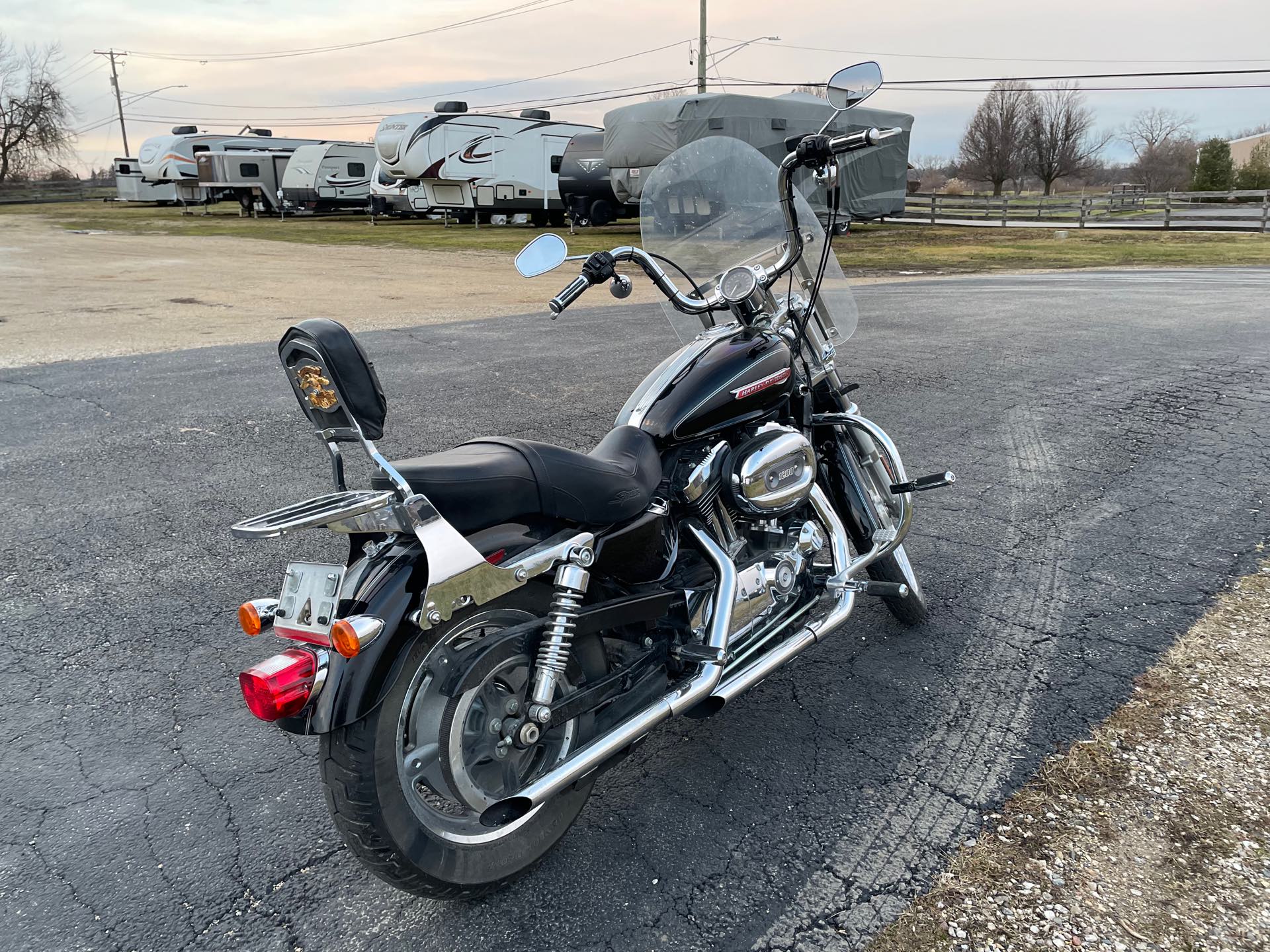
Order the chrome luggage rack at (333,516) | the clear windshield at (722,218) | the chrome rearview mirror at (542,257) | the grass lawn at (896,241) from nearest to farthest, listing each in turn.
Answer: the chrome luggage rack at (333,516) < the chrome rearview mirror at (542,257) < the clear windshield at (722,218) < the grass lawn at (896,241)

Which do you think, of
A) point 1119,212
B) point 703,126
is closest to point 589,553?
point 703,126

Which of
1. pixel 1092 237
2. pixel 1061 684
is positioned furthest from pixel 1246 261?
pixel 1061 684

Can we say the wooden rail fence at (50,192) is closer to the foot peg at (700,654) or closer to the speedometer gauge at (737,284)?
the speedometer gauge at (737,284)

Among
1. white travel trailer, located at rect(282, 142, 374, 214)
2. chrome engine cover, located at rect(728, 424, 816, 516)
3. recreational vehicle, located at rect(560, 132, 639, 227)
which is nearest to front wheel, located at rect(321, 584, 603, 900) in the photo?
chrome engine cover, located at rect(728, 424, 816, 516)

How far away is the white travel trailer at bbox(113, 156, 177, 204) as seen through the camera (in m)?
43.9

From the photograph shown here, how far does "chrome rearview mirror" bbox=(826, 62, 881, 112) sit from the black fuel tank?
2.90 ft

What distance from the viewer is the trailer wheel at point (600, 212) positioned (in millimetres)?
26703

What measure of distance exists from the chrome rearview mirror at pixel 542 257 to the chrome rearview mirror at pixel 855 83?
1.17 metres

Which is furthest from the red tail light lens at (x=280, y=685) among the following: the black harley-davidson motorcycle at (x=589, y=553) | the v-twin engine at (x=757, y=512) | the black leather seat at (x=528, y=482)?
the v-twin engine at (x=757, y=512)

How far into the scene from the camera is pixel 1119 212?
121 ft

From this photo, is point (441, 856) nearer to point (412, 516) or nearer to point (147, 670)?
point (412, 516)

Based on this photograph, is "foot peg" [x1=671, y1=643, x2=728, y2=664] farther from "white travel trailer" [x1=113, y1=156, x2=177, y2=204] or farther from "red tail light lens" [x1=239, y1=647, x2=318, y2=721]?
"white travel trailer" [x1=113, y1=156, x2=177, y2=204]

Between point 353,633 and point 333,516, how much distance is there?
250mm

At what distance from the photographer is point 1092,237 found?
84.2ft
